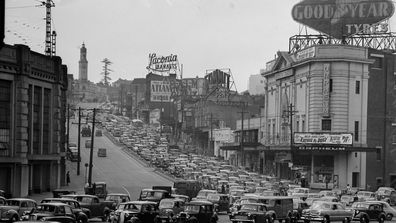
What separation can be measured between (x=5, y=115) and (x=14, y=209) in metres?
22.7

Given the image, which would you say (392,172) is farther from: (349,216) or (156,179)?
(349,216)

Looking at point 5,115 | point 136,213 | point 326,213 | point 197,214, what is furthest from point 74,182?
point 136,213

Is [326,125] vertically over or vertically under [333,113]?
under

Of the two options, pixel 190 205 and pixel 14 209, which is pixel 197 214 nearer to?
pixel 190 205

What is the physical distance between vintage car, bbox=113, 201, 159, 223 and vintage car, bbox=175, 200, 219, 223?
1.36 metres

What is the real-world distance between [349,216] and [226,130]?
95.7 meters

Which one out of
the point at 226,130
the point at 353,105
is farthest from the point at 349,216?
the point at 226,130

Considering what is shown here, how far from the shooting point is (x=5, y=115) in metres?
54.0

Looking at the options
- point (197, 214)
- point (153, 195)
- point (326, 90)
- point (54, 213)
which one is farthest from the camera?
point (326, 90)

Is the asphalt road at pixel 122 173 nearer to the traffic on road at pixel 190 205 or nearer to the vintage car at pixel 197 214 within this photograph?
the traffic on road at pixel 190 205

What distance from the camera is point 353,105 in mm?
91188

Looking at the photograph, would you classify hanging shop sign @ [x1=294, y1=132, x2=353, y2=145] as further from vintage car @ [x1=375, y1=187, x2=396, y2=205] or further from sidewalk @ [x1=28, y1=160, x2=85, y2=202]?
sidewalk @ [x1=28, y1=160, x2=85, y2=202]

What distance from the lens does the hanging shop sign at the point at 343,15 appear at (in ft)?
328

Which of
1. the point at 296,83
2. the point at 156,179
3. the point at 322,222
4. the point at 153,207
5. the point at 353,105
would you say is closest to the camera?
the point at 153,207
